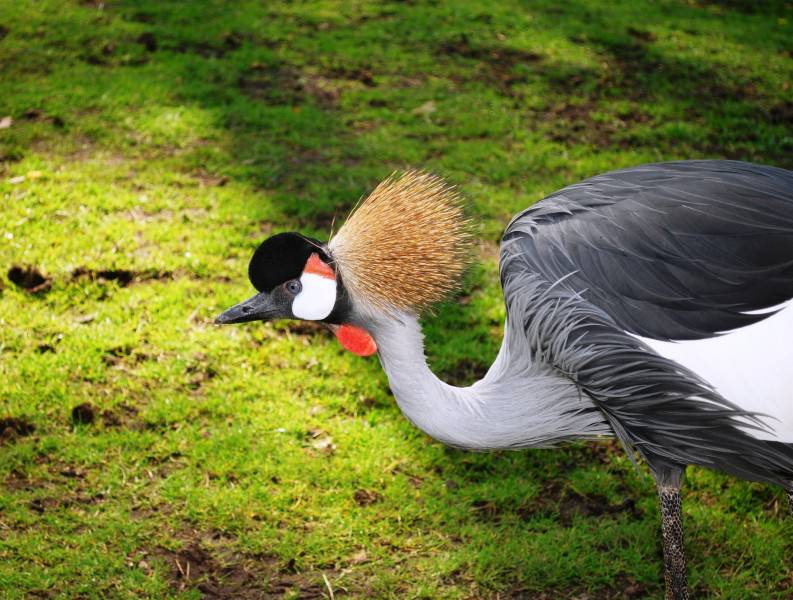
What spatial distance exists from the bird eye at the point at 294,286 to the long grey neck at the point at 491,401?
0.63 ft

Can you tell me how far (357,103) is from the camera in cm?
474

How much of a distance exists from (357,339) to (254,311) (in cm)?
26

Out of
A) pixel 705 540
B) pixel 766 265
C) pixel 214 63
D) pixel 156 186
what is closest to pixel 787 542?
pixel 705 540

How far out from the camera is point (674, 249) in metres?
2.04

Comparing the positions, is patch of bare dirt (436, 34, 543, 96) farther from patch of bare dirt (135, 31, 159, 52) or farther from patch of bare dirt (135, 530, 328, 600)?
patch of bare dirt (135, 530, 328, 600)

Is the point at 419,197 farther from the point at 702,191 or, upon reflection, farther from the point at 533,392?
the point at 702,191

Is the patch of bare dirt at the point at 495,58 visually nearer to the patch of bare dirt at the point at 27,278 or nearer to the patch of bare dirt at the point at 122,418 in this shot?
the patch of bare dirt at the point at 27,278

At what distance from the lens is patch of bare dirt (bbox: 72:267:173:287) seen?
3.37 m

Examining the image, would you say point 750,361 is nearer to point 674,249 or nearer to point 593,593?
point 674,249

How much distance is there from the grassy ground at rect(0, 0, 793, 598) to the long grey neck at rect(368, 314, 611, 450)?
263 mm

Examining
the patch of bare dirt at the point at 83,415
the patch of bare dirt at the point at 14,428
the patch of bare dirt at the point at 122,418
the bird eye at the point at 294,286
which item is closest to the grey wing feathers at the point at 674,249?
the bird eye at the point at 294,286

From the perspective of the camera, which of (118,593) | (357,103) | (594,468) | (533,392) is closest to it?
(533,392)

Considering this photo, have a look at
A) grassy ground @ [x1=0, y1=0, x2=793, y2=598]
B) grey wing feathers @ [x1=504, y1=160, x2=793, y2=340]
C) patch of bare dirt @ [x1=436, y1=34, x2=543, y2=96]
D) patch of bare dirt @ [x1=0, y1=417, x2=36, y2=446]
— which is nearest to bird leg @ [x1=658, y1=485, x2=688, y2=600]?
grassy ground @ [x1=0, y1=0, x2=793, y2=598]

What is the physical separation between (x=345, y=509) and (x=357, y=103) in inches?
106
